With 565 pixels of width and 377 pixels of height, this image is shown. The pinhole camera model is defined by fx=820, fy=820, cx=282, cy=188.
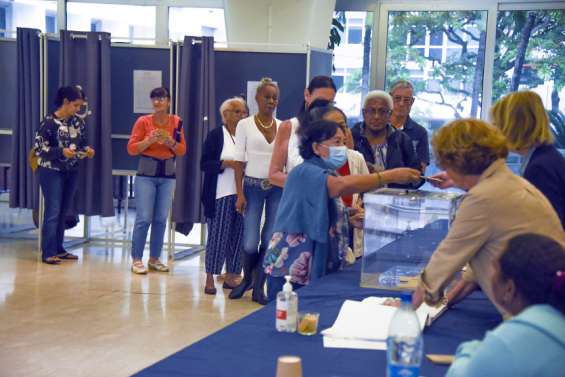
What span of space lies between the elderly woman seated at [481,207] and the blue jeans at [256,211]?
302 centimetres

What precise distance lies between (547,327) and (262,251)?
413cm

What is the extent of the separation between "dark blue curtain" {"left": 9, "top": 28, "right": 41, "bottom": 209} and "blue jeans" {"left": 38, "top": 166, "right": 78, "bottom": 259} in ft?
1.80

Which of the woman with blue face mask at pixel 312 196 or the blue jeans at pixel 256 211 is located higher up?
the woman with blue face mask at pixel 312 196

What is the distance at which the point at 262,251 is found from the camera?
18.7 feet

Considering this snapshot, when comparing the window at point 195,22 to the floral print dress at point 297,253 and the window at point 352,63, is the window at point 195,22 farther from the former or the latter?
the floral print dress at point 297,253

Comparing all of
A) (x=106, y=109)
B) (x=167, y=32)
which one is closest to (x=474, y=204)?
(x=106, y=109)

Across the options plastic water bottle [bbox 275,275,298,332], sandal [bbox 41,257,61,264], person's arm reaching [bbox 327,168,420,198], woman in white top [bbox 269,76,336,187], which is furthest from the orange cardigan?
plastic water bottle [bbox 275,275,298,332]

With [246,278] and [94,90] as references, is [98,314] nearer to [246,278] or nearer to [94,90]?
[246,278]

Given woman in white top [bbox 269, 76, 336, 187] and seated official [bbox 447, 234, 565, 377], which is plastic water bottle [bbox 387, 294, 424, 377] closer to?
seated official [bbox 447, 234, 565, 377]

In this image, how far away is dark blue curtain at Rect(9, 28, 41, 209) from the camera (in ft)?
24.7

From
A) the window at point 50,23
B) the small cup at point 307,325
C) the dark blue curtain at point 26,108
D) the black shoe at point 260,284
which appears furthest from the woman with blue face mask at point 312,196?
the window at point 50,23

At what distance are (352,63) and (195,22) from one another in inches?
75.3

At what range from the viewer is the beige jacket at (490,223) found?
226 cm

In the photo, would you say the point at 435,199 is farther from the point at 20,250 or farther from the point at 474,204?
the point at 20,250
